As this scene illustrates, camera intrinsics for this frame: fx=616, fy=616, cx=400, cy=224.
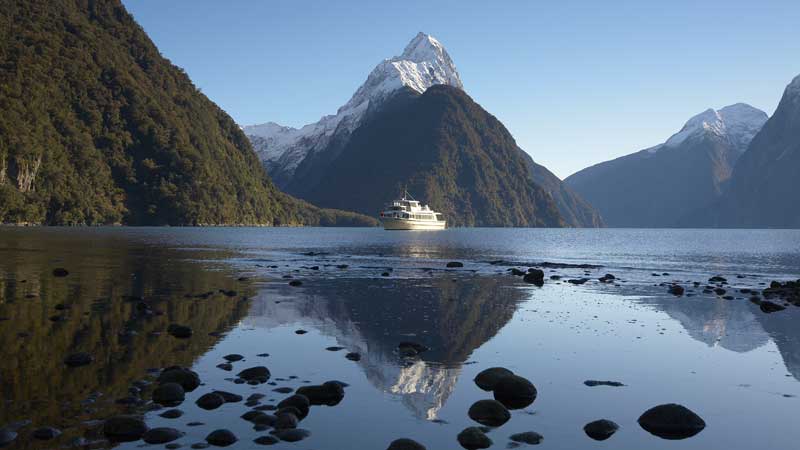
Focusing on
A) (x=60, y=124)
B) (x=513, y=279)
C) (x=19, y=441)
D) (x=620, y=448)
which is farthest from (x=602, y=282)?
(x=60, y=124)

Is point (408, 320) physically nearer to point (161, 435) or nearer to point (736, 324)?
point (736, 324)

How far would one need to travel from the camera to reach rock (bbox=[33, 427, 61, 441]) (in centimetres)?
1087

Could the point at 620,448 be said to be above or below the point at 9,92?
below

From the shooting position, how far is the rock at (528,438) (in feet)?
39.0

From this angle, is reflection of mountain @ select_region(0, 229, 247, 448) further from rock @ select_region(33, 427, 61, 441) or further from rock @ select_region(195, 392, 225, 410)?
rock @ select_region(195, 392, 225, 410)

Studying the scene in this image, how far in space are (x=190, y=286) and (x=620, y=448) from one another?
29.2 meters

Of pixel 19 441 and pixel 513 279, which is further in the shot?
pixel 513 279

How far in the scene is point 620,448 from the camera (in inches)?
467

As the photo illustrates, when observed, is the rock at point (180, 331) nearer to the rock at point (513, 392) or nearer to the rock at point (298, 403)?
the rock at point (298, 403)

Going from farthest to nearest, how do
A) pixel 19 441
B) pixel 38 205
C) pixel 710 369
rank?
pixel 38 205
pixel 710 369
pixel 19 441

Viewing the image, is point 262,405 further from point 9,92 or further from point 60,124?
point 60,124

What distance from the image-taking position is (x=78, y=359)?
53.3 feet

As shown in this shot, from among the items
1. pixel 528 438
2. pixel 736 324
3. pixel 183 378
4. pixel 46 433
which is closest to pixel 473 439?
pixel 528 438

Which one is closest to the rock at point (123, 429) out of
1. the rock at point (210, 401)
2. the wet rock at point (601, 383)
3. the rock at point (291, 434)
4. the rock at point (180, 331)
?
the rock at point (210, 401)
